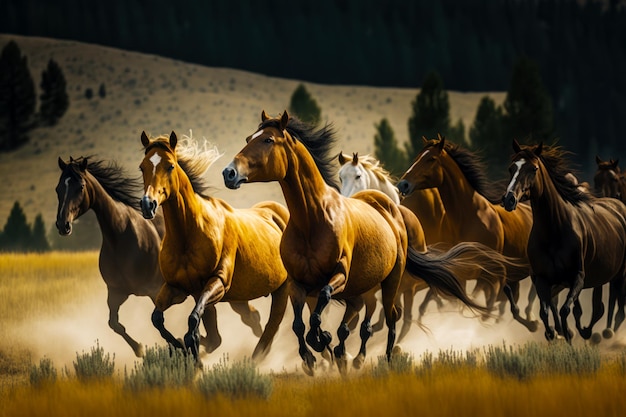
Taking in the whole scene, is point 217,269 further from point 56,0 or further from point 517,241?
point 56,0

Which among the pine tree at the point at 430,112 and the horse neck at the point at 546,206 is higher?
the pine tree at the point at 430,112

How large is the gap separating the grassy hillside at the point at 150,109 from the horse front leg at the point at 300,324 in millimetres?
59993

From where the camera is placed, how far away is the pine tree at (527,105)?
163 ft

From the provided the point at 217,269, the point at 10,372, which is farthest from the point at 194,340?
the point at 10,372

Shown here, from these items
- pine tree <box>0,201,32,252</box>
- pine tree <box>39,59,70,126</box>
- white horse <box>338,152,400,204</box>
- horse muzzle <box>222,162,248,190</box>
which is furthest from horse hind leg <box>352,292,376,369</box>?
pine tree <box>39,59,70,126</box>

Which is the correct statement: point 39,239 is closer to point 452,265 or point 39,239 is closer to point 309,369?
point 452,265

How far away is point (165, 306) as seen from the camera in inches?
350

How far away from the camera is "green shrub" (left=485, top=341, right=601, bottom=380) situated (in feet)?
26.6

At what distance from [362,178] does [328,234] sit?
12.7ft

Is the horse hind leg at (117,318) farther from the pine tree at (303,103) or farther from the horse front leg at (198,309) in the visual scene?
the pine tree at (303,103)

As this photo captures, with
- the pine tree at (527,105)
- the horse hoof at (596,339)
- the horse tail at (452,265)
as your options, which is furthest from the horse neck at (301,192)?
the pine tree at (527,105)

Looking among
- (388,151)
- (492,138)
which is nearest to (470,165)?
(492,138)

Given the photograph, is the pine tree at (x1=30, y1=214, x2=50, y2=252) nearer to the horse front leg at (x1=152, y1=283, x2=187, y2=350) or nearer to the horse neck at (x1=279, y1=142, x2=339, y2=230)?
the horse front leg at (x1=152, y1=283, x2=187, y2=350)

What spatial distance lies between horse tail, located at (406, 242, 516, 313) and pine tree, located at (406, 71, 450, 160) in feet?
139
